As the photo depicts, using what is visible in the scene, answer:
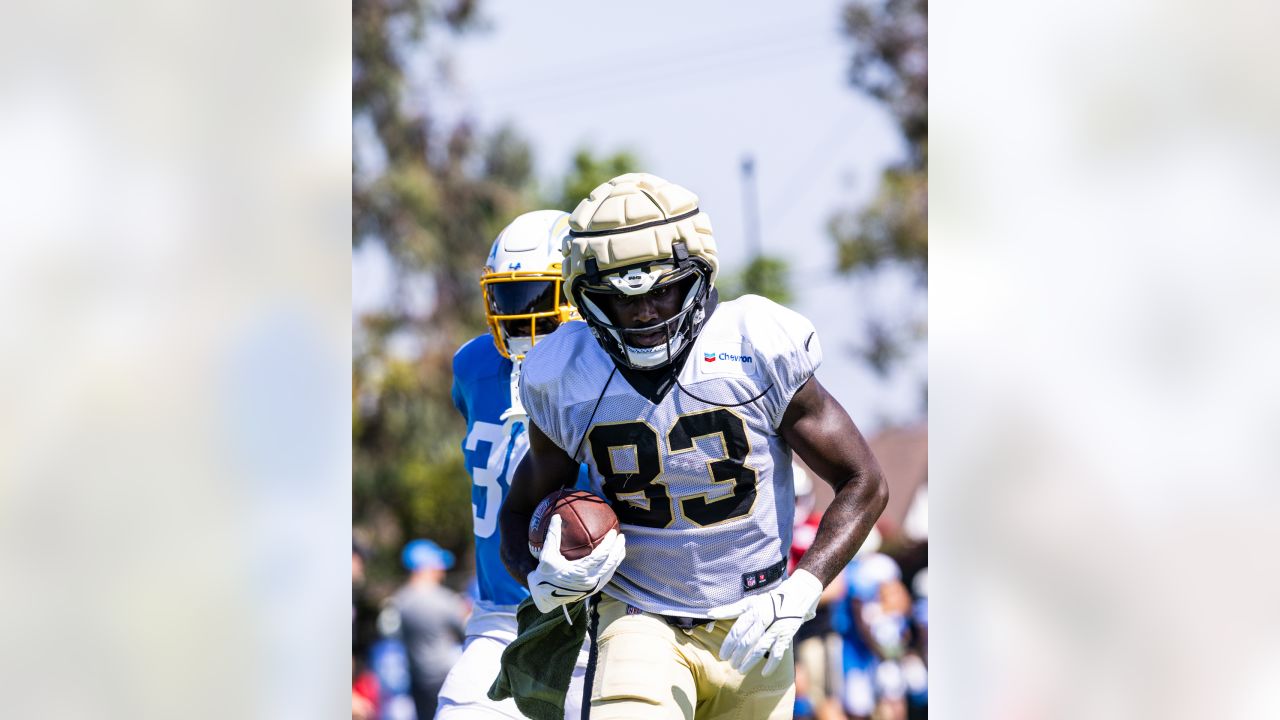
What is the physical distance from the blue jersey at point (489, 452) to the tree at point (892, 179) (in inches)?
486

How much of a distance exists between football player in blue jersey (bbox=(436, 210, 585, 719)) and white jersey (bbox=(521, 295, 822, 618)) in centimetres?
110

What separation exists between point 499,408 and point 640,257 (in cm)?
151

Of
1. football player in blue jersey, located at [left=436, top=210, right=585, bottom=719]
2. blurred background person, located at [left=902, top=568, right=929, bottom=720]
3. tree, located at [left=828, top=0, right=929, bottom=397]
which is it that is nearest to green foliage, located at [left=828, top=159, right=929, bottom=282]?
tree, located at [left=828, top=0, right=929, bottom=397]

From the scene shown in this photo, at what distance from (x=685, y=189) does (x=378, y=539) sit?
1269 centimetres

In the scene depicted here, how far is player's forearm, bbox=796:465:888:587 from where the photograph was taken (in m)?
3.74

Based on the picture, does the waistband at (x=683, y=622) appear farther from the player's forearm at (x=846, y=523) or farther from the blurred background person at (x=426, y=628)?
the blurred background person at (x=426, y=628)

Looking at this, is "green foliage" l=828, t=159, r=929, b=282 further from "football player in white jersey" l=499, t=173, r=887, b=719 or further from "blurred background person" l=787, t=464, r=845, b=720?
"football player in white jersey" l=499, t=173, r=887, b=719

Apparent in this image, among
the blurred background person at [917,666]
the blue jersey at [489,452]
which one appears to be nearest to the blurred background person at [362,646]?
the blurred background person at [917,666]

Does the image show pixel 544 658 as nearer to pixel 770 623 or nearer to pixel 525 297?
pixel 770 623

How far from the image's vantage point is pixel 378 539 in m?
16.0
